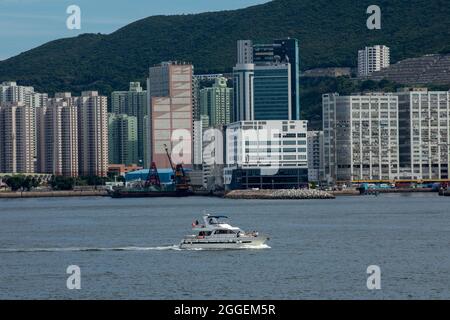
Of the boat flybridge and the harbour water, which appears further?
the boat flybridge

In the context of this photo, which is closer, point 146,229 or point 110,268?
point 110,268

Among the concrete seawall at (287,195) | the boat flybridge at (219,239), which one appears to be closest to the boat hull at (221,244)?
the boat flybridge at (219,239)

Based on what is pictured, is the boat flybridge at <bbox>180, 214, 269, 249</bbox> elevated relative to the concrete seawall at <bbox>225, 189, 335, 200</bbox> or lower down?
elevated

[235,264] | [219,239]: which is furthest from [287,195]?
[235,264]

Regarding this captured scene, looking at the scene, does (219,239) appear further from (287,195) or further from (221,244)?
(287,195)

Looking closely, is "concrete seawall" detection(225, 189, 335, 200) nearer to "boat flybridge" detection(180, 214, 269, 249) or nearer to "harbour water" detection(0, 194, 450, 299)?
"harbour water" detection(0, 194, 450, 299)

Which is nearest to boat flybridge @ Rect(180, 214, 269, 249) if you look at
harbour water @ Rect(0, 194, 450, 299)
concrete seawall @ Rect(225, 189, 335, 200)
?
harbour water @ Rect(0, 194, 450, 299)

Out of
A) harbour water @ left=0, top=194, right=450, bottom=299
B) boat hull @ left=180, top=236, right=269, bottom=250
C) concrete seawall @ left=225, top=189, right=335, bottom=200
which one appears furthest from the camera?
concrete seawall @ left=225, top=189, right=335, bottom=200

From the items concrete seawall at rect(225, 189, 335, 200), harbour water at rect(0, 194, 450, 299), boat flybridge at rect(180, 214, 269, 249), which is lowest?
concrete seawall at rect(225, 189, 335, 200)
